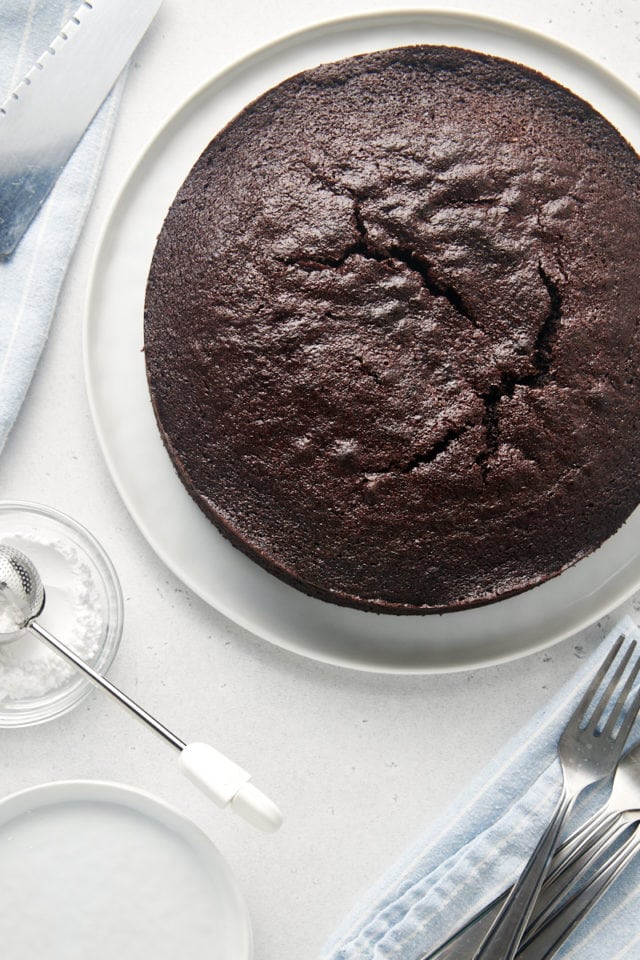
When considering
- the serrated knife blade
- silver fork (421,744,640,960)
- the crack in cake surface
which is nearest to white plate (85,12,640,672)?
the serrated knife blade

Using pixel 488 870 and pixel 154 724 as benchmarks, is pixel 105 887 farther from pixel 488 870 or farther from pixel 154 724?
pixel 488 870

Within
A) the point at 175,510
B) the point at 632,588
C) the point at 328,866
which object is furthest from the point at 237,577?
the point at 632,588

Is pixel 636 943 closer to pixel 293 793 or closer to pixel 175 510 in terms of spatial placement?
pixel 293 793

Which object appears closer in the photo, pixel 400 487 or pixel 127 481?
pixel 400 487

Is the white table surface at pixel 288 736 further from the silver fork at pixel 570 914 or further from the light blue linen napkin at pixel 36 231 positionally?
the silver fork at pixel 570 914

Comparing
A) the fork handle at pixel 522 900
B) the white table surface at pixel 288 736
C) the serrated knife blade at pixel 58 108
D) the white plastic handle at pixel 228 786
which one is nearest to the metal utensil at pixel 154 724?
the white plastic handle at pixel 228 786

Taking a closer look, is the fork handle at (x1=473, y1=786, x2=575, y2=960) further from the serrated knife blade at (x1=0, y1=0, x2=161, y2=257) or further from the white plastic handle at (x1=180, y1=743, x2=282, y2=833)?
the serrated knife blade at (x1=0, y1=0, x2=161, y2=257)
